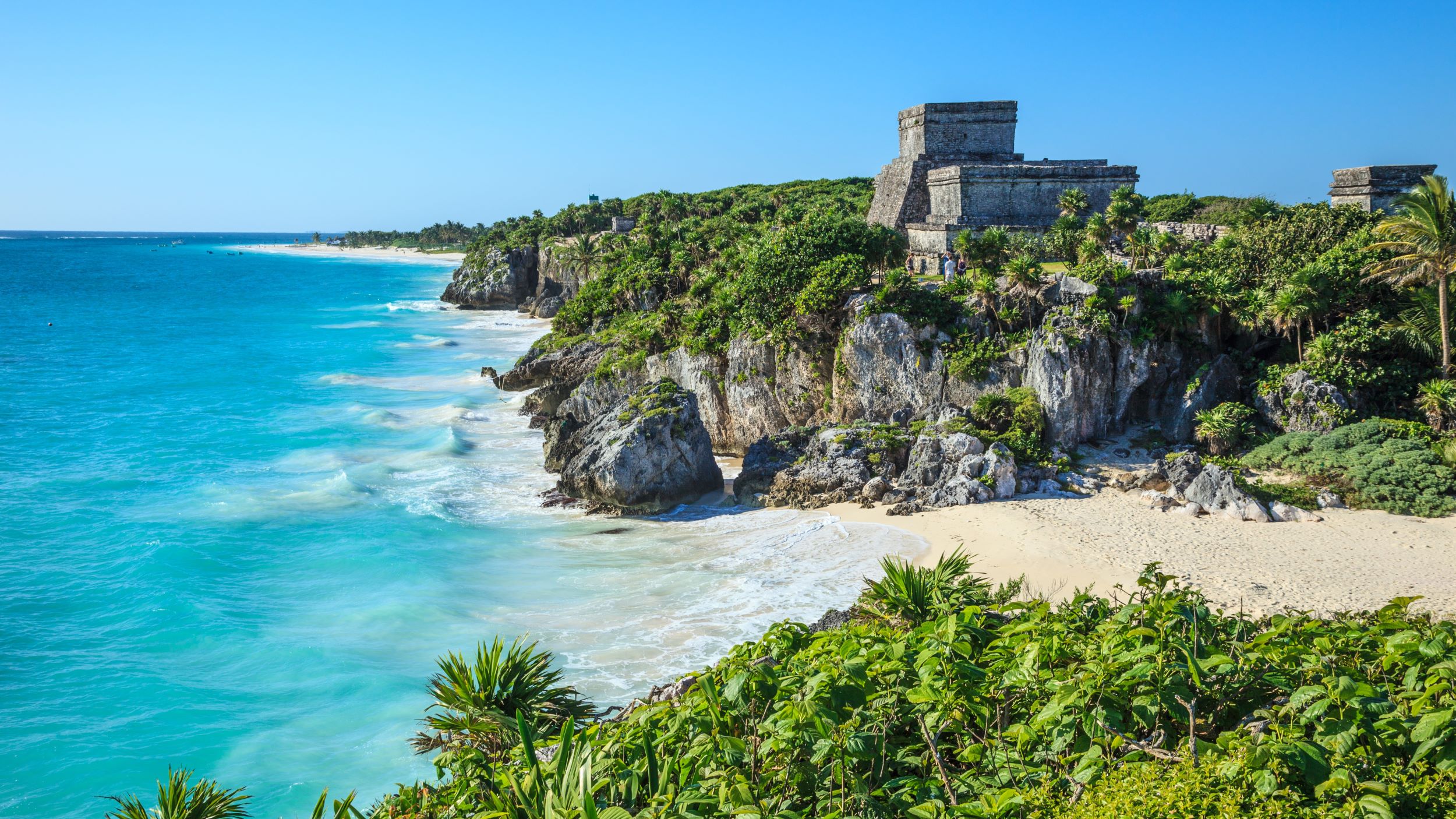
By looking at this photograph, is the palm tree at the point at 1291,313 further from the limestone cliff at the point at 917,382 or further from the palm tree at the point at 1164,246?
the palm tree at the point at 1164,246

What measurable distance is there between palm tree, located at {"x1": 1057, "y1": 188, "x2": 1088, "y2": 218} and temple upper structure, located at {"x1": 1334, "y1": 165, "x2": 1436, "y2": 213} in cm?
751

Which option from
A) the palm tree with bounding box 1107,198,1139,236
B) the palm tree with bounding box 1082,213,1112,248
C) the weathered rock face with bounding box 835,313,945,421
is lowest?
the weathered rock face with bounding box 835,313,945,421

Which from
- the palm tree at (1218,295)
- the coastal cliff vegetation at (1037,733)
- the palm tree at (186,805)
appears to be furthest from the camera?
the palm tree at (1218,295)

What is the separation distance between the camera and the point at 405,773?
11.4 metres

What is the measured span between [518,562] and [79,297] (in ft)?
283

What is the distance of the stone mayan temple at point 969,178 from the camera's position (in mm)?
31141

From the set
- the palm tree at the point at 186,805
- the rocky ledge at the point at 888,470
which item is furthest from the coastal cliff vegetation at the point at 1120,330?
the palm tree at the point at 186,805

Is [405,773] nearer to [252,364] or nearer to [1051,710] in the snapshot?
[1051,710]

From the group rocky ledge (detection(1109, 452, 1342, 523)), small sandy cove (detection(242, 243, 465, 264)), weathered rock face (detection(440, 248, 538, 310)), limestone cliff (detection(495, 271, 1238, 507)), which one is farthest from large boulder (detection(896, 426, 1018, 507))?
small sandy cove (detection(242, 243, 465, 264))

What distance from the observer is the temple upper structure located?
25062 mm

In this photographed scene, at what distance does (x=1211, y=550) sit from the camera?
617 inches

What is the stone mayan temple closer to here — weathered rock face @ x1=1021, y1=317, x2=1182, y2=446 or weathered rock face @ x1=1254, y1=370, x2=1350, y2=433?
weathered rock face @ x1=1021, y1=317, x2=1182, y2=446

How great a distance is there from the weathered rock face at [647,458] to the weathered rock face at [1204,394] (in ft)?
39.0

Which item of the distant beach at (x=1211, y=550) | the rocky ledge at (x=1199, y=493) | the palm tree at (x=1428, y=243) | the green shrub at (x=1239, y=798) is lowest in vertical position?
the distant beach at (x=1211, y=550)
